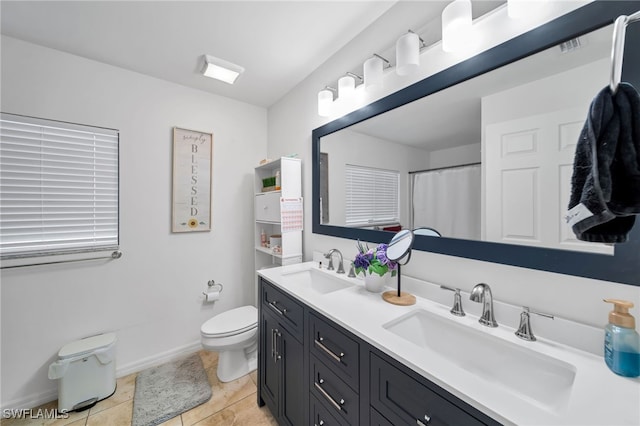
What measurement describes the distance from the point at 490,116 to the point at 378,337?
1.00m

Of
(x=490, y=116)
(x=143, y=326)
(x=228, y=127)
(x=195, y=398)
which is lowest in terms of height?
(x=195, y=398)

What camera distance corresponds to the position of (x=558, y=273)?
821 millimetres

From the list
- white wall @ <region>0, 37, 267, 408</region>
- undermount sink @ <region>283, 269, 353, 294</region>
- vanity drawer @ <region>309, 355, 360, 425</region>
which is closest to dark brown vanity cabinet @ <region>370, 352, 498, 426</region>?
vanity drawer @ <region>309, 355, 360, 425</region>

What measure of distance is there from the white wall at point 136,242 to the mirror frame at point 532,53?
1827 mm

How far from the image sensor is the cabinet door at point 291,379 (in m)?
1.21

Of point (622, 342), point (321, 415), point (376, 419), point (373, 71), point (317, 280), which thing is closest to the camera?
point (622, 342)

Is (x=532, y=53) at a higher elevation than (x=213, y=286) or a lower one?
higher

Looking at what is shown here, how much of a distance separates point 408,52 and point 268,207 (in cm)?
154

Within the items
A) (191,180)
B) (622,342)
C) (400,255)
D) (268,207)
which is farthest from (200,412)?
(622,342)

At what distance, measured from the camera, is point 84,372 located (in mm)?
1623

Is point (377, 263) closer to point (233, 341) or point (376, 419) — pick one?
point (376, 419)

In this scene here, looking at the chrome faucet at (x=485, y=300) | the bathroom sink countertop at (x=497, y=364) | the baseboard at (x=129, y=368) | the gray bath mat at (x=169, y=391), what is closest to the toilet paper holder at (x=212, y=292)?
the baseboard at (x=129, y=368)

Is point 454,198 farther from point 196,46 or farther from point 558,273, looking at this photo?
point 196,46

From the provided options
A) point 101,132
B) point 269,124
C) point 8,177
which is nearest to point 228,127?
point 269,124
